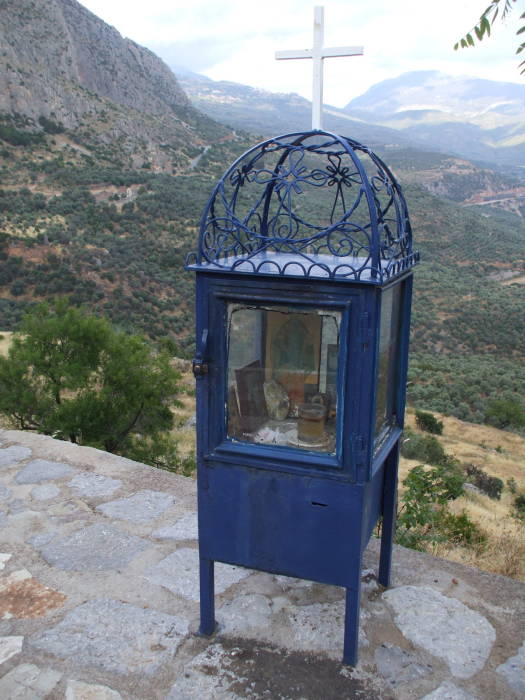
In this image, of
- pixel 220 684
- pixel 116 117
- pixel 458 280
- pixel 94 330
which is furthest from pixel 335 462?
pixel 116 117

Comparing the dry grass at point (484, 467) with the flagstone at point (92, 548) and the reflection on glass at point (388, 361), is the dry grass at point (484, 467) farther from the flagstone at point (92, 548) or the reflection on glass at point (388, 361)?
the flagstone at point (92, 548)

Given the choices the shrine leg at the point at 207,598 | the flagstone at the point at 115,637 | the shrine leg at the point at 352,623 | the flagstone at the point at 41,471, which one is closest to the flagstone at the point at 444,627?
the shrine leg at the point at 352,623

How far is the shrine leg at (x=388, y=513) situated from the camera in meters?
3.03

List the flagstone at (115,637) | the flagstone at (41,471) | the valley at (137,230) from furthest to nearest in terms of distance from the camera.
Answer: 1. the valley at (137,230)
2. the flagstone at (41,471)
3. the flagstone at (115,637)

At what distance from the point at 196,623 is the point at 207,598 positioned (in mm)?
229

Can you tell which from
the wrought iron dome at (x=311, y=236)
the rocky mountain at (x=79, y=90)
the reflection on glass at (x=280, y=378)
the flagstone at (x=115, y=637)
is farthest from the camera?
the rocky mountain at (x=79, y=90)

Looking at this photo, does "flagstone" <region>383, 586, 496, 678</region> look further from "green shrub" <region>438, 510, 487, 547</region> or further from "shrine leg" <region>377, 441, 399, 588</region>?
"green shrub" <region>438, 510, 487, 547</region>

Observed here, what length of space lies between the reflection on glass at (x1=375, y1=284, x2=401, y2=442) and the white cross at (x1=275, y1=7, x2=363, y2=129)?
0.91 metres

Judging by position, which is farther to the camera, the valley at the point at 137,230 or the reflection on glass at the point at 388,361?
the valley at the point at 137,230

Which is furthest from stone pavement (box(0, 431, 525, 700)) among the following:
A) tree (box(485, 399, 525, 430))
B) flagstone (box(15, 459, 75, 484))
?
tree (box(485, 399, 525, 430))

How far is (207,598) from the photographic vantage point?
2.69m

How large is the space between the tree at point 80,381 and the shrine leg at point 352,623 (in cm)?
552

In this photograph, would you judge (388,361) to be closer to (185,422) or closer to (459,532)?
(459,532)

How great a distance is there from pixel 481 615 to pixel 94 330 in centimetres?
614
